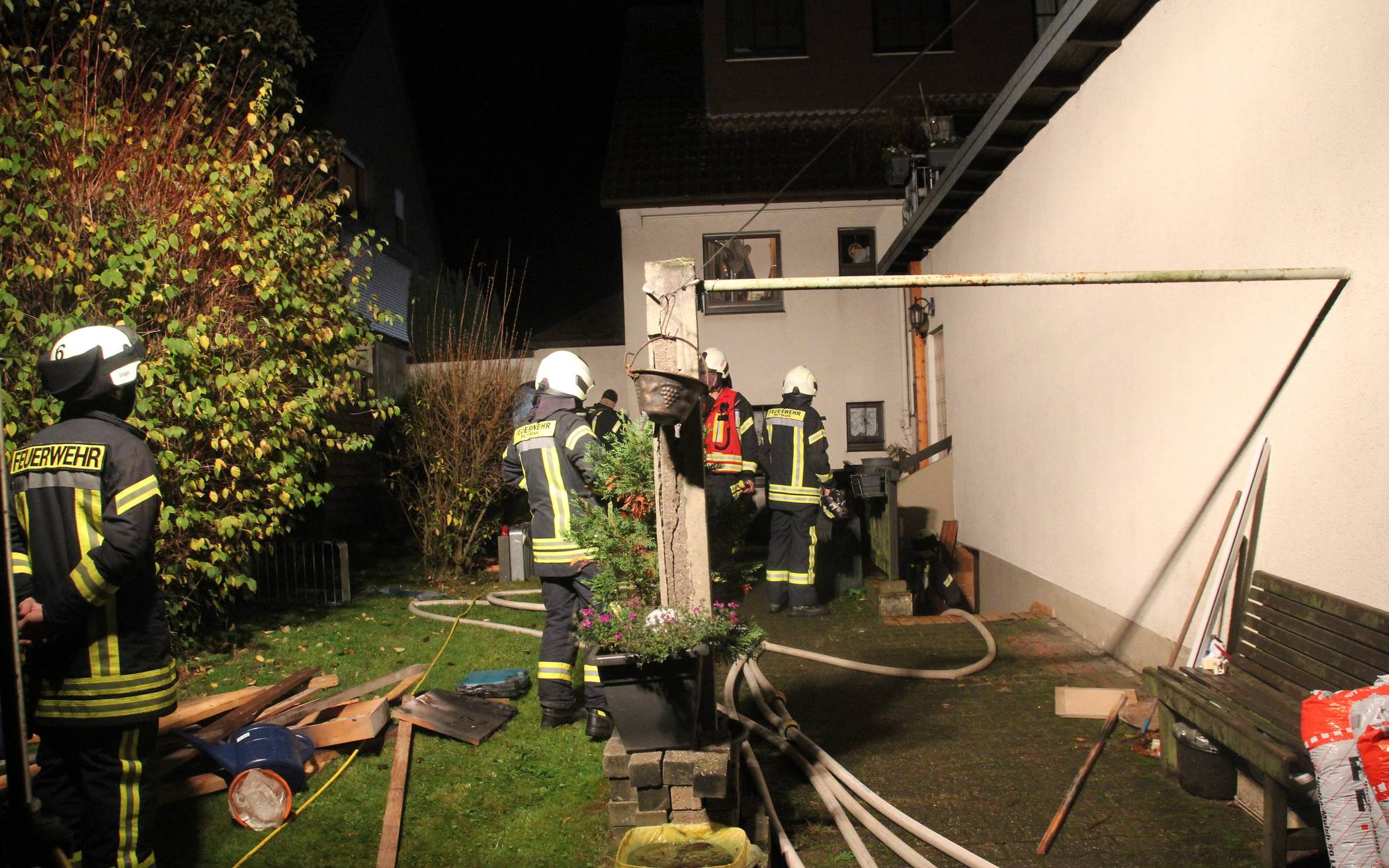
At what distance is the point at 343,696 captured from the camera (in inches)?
214

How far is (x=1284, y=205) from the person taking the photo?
13.7 feet

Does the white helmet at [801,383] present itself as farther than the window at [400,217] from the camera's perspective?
No

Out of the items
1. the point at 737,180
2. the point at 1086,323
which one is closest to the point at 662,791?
the point at 1086,323

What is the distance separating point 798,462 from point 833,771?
13.4ft

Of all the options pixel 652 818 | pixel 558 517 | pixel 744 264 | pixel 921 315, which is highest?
pixel 744 264

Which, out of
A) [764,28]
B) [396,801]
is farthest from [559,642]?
[764,28]

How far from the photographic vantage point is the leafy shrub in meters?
10.4

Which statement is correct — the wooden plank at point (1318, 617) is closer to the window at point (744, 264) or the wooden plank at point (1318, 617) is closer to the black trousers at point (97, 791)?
the black trousers at point (97, 791)

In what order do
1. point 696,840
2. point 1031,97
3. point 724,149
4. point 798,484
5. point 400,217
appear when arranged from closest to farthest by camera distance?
point 696,840 < point 1031,97 < point 798,484 < point 724,149 < point 400,217

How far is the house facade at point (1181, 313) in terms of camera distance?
372 centimetres

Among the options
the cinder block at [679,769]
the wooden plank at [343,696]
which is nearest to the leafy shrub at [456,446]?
the wooden plank at [343,696]

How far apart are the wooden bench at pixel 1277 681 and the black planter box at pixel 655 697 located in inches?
82.4

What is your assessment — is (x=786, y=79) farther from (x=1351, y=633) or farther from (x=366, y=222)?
(x=1351, y=633)

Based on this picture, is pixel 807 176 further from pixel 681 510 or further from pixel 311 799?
pixel 311 799
